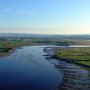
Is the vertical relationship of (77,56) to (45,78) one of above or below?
above

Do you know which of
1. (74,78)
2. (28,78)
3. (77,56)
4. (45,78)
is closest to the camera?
(28,78)

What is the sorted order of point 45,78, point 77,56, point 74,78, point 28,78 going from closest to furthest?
point 28,78 < point 45,78 < point 74,78 < point 77,56

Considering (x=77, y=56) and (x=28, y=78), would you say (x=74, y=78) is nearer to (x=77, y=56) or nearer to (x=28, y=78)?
(x=28, y=78)

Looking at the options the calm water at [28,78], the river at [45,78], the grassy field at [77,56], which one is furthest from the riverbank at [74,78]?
the grassy field at [77,56]

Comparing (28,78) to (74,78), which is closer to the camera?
(28,78)

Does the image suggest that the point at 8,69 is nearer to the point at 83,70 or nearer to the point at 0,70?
the point at 0,70

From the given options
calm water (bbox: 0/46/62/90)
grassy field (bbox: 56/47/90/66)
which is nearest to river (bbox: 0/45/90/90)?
calm water (bbox: 0/46/62/90)

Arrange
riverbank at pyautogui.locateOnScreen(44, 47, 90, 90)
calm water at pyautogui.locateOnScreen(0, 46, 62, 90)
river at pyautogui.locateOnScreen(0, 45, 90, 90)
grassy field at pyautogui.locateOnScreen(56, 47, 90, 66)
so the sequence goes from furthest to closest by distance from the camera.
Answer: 1. grassy field at pyautogui.locateOnScreen(56, 47, 90, 66)
2. riverbank at pyautogui.locateOnScreen(44, 47, 90, 90)
3. river at pyautogui.locateOnScreen(0, 45, 90, 90)
4. calm water at pyautogui.locateOnScreen(0, 46, 62, 90)

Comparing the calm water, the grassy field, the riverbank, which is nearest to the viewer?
the calm water

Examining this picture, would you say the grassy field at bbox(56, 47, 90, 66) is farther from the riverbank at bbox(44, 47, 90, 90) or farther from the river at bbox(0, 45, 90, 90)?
the river at bbox(0, 45, 90, 90)

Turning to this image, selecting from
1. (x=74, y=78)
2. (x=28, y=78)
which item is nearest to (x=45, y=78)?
(x=28, y=78)

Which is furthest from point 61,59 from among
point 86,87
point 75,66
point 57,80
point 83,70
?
point 86,87
